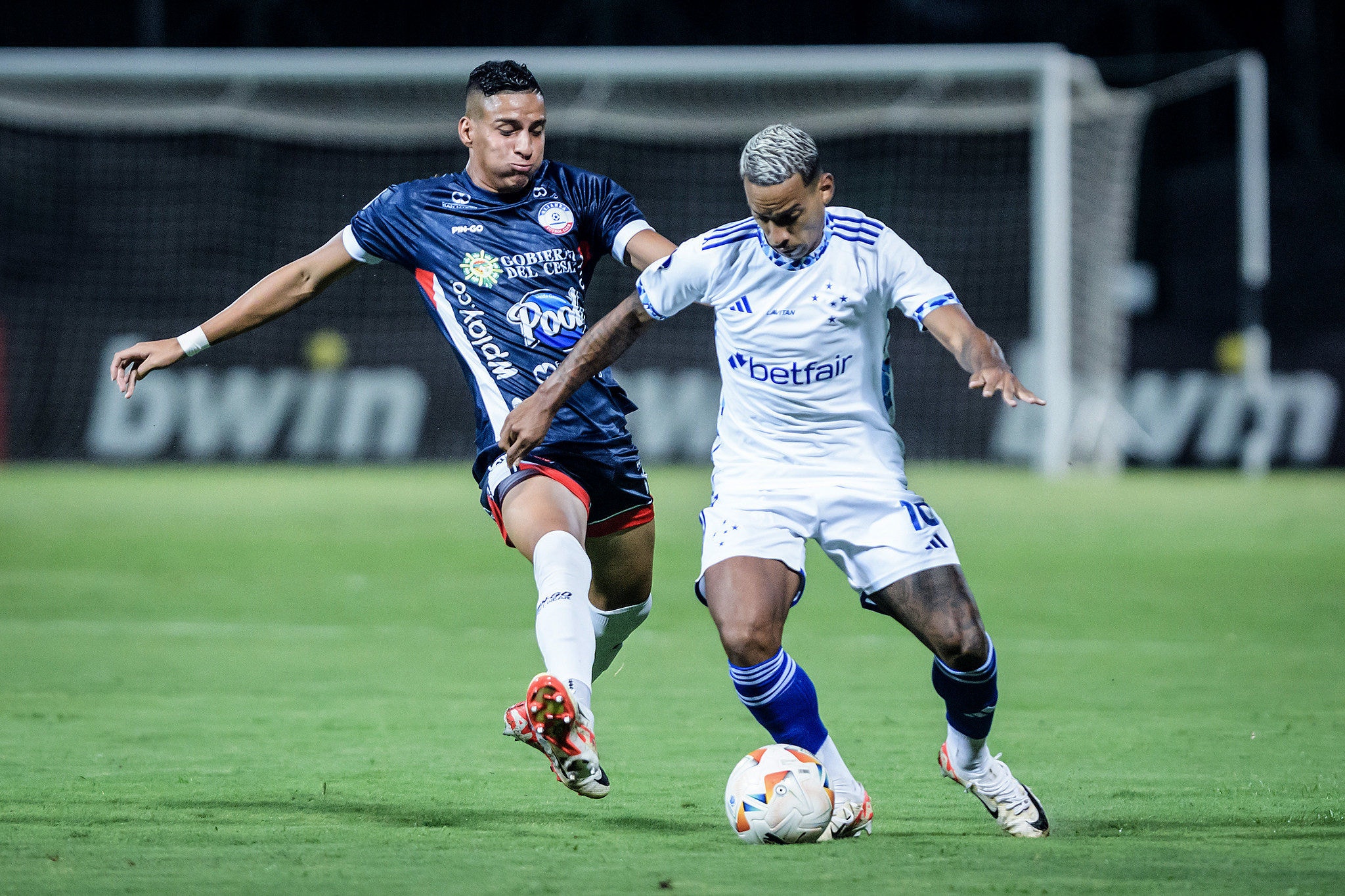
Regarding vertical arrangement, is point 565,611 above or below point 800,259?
below

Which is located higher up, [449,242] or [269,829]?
[449,242]

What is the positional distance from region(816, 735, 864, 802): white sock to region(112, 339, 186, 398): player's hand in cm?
233

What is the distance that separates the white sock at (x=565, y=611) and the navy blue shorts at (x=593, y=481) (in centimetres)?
34

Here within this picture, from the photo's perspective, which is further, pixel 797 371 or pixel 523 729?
pixel 797 371

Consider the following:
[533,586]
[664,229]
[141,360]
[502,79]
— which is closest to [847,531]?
[502,79]

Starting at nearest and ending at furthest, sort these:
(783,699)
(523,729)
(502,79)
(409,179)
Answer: (523,729), (783,699), (502,79), (409,179)

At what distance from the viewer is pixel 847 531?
4.85 meters

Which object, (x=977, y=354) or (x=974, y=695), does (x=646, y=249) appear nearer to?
(x=977, y=354)

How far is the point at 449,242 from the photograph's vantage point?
18.2ft

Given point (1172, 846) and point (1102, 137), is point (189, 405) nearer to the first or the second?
point (1102, 137)

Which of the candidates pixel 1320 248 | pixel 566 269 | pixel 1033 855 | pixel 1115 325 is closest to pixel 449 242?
pixel 566 269

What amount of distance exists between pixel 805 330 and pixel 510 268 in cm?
110

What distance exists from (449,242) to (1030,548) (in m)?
8.20

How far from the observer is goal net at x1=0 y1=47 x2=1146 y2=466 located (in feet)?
62.1
